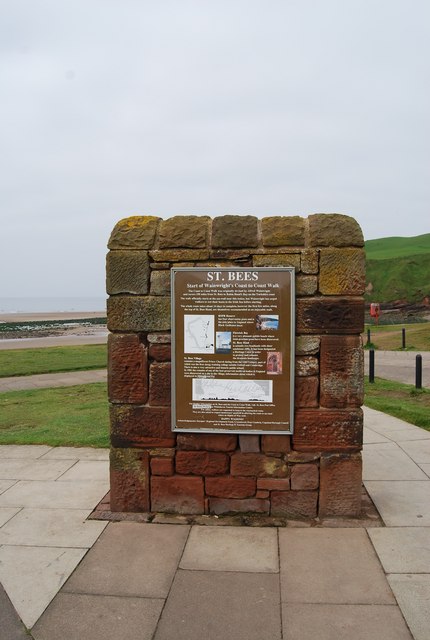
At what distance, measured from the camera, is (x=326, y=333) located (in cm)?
443

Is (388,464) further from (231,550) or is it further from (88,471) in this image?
(88,471)

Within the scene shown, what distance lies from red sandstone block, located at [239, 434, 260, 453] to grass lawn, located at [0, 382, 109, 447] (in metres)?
3.03

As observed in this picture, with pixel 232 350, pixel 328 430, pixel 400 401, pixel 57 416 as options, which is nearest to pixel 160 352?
pixel 232 350

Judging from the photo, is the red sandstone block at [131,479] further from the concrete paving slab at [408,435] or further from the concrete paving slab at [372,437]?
the concrete paving slab at [408,435]

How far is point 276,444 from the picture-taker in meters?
4.55

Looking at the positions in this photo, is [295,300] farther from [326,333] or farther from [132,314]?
[132,314]

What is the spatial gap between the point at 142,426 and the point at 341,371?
189cm

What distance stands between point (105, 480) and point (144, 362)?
5.82ft

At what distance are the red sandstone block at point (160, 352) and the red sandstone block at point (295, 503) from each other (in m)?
1.58

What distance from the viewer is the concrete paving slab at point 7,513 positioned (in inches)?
179

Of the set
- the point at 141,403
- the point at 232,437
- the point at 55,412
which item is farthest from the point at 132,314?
the point at 55,412

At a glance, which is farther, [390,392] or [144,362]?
[390,392]

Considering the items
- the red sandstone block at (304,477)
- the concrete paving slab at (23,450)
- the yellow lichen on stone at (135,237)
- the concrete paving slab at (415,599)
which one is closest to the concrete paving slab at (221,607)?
the concrete paving slab at (415,599)

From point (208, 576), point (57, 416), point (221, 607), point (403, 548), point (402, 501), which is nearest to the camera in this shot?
point (221, 607)
